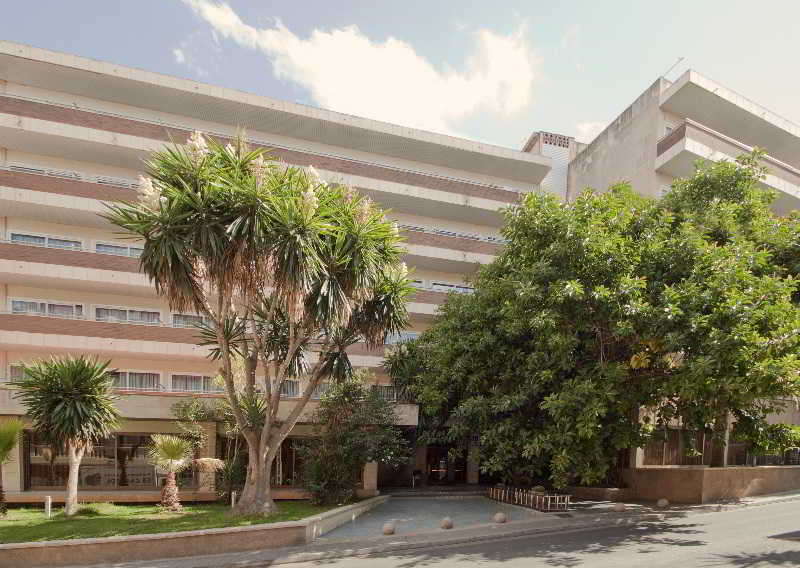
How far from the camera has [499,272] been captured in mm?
18641

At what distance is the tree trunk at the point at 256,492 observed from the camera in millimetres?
14133

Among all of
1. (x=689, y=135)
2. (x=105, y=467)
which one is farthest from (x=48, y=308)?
(x=689, y=135)

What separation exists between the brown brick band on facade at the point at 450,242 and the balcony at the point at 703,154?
9914 mm

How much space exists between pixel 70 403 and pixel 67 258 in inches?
468

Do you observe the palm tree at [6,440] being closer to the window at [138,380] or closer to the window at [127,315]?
the window at [138,380]

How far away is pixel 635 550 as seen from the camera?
1212 cm

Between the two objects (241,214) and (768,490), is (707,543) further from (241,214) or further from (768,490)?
(241,214)

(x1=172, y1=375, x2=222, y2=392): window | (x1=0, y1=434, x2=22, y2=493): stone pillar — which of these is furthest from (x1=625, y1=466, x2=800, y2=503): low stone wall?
(x1=0, y1=434, x2=22, y2=493): stone pillar

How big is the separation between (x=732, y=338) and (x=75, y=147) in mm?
28381

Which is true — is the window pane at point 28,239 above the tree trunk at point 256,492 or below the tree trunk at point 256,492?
above

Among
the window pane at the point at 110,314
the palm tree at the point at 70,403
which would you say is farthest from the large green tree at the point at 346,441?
the window pane at the point at 110,314

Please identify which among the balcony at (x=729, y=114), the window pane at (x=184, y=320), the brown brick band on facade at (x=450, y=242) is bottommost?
the window pane at (x=184, y=320)

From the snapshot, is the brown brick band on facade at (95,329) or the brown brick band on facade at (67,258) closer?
the brown brick band on facade at (95,329)

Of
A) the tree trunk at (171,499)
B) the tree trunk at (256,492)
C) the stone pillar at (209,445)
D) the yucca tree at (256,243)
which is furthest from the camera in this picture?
the stone pillar at (209,445)
